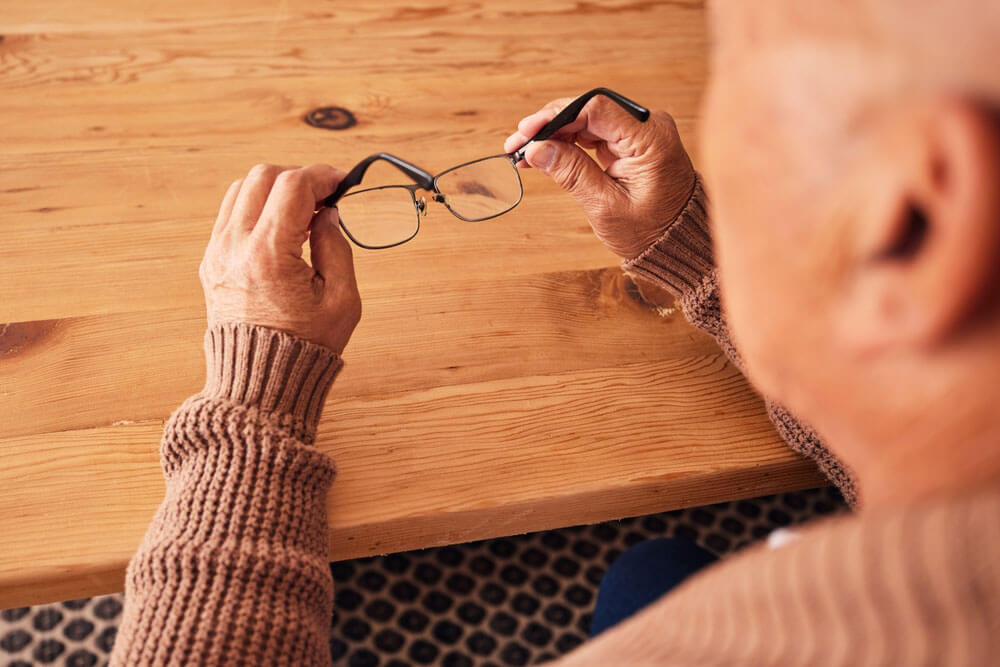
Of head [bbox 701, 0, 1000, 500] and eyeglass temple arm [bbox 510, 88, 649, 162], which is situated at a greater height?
head [bbox 701, 0, 1000, 500]

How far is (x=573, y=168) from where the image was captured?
846 millimetres

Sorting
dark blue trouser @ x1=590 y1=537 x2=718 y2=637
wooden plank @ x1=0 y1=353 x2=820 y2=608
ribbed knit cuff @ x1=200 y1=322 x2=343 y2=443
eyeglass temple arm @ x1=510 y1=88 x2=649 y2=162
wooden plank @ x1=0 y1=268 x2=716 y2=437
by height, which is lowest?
dark blue trouser @ x1=590 y1=537 x2=718 y2=637

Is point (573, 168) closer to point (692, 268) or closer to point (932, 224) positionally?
point (692, 268)

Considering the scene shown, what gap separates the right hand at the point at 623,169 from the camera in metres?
0.84

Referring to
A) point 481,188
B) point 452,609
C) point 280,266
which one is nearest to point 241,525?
point 280,266

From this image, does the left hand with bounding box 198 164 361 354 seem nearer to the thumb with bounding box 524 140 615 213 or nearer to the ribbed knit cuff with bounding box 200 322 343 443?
the ribbed knit cuff with bounding box 200 322 343 443

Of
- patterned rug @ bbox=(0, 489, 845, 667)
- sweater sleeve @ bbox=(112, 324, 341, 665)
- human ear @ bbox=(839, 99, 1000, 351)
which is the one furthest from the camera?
patterned rug @ bbox=(0, 489, 845, 667)

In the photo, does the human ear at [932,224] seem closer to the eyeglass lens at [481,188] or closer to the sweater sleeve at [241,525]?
the sweater sleeve at [241,525]

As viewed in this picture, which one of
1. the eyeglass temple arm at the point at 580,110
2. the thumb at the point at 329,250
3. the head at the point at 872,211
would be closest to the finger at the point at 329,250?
the thumb at the point at 329,250

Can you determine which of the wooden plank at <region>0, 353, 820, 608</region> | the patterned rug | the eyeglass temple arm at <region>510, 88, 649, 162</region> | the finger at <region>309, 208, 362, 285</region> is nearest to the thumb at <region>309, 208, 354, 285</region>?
the finger at <region>309, 208, 362, 285</region>

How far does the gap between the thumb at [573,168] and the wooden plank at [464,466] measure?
0.63 feet

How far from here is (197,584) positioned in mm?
610

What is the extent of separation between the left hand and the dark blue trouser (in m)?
0.43

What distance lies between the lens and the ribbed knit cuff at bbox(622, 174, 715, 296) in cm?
86
